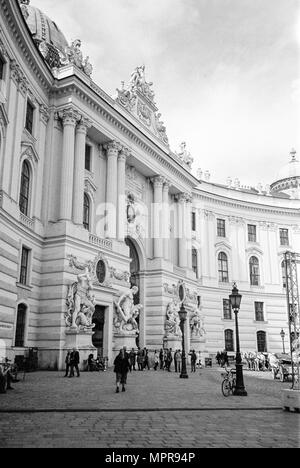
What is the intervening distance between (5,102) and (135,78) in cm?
2112

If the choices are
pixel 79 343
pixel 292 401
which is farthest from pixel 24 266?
pixel 292 401

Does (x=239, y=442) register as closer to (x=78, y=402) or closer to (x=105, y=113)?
(x=78, y=402)

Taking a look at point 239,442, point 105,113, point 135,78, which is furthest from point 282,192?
point 239,442

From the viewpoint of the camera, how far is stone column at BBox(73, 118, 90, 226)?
101ft

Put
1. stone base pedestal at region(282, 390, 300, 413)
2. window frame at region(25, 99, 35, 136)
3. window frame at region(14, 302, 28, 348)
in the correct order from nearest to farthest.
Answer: stone base pedestal at region(282, 390, 300, 413), window frame at region(14, 302, 28, 348), window frame at region(25, 99, 35, 136)

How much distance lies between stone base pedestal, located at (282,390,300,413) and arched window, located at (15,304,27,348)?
16.9m

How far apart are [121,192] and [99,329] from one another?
36.0 ft

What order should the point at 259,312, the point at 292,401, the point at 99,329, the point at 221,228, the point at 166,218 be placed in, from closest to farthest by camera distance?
the point at 292,401 → the point at 99,329 → the point at 166,218 → the point at 259,312 → the point at 221,228

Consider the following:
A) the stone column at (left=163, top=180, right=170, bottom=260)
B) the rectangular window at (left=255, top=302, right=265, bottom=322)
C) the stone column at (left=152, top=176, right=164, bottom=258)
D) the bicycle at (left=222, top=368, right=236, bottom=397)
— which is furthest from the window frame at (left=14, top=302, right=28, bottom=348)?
the rectangular window at (left=255, top=302, right=265, bottom=322)

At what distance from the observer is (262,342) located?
2094 inches

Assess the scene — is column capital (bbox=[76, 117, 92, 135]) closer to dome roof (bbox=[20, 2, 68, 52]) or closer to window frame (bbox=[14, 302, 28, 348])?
window frame (bbox=[14, 302, 28, 348])

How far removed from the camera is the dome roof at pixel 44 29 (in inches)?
1693

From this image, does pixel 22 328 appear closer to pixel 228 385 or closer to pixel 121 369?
pixel 121 369

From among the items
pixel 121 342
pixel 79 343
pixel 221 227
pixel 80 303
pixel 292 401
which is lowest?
pixel 292 401
